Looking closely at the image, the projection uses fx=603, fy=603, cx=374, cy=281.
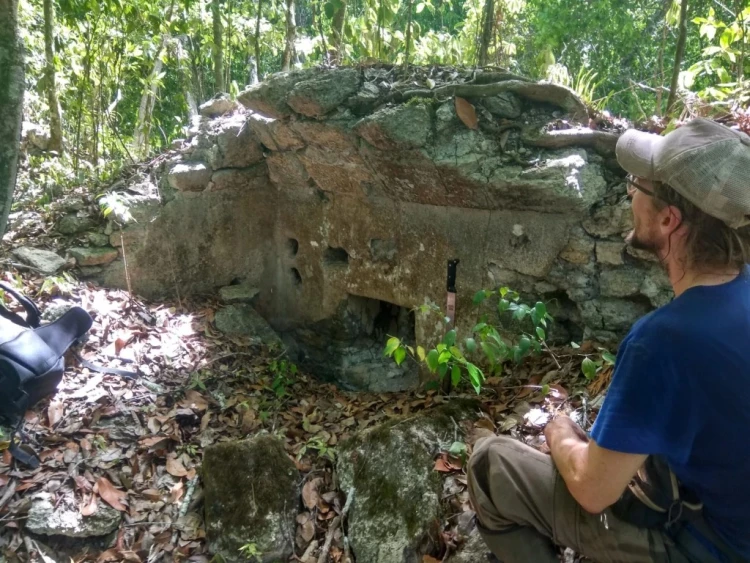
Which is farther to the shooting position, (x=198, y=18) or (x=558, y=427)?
(x=198, y=18)

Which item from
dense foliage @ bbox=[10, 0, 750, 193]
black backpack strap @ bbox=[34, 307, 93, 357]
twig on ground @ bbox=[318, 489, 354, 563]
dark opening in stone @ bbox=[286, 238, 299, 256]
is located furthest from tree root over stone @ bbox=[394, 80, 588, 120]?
black backpack strap @ bbox=[34, 307, 93, 357]

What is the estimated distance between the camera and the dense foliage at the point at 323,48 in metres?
4.25

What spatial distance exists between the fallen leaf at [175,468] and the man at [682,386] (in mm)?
1962

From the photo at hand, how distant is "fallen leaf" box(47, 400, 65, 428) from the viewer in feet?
10.6

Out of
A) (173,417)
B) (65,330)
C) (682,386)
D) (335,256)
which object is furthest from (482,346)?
(65,330)

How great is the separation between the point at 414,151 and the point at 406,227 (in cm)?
67

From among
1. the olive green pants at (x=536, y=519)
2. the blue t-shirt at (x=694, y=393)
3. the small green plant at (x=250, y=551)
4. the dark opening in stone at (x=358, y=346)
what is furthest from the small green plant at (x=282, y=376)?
the blue t-shirt at (x=694, y=393)

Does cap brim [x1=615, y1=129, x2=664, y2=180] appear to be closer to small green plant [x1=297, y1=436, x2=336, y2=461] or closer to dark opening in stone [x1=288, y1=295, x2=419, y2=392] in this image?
small green plant [x1=297, y1=436, x2=336, y2=461]

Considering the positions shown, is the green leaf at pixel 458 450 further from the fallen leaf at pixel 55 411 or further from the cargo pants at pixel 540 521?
the fallen leaf at pixel 55 411

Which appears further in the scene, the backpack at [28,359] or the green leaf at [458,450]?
the backpack at [28,359]

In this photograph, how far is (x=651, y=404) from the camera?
1447 millimetres

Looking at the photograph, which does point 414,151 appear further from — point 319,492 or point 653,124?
point 319,492

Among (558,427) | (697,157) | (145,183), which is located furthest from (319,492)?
(145,183)

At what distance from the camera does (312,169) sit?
450cm
